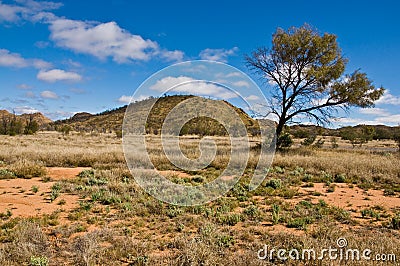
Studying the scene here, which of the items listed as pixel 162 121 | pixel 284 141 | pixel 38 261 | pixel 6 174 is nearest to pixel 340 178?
pixel 284 141

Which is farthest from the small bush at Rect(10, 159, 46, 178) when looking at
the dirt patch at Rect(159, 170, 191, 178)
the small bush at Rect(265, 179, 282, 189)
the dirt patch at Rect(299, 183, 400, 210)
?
the dirt patch at Rect(299, 183, 400, 210)

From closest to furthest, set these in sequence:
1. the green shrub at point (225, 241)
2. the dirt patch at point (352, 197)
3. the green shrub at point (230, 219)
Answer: the green shrub at point (225, 241) → the green shrub at point (230, 219) → the dirt patch at point (352, 197)

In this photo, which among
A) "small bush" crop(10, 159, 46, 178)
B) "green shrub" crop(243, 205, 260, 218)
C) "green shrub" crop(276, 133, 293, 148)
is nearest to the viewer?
"green shrub" crop(243, 205, 260, 218)

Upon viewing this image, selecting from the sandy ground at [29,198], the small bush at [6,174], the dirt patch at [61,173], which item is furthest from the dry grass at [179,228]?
the small bush at [6,174]

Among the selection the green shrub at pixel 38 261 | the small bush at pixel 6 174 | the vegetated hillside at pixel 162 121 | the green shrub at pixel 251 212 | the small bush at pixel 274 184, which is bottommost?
the green shrub at pixel 38 261

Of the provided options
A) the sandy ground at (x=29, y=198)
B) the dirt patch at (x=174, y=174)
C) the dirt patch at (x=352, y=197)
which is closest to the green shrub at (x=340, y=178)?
the dirt patch at (x=352, y=197)

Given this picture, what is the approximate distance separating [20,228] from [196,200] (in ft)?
15.0

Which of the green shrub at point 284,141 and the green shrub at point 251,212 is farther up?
the green shrub at point 284,141

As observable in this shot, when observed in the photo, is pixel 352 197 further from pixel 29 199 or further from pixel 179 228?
pixel 29 199

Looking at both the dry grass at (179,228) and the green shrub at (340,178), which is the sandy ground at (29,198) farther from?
the green shrub at (340,178)

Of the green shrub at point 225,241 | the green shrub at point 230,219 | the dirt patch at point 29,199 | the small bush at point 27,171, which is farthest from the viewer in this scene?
the small bush at point 27,171

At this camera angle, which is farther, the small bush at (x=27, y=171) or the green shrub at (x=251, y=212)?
the small bush at (x=27, y=171)

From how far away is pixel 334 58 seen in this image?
21.7 meters

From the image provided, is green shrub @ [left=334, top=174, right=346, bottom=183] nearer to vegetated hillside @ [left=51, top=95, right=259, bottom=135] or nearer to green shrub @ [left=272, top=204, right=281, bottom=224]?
vegetated hillside @ [left=51, top=95, right=259, bottom=135]
